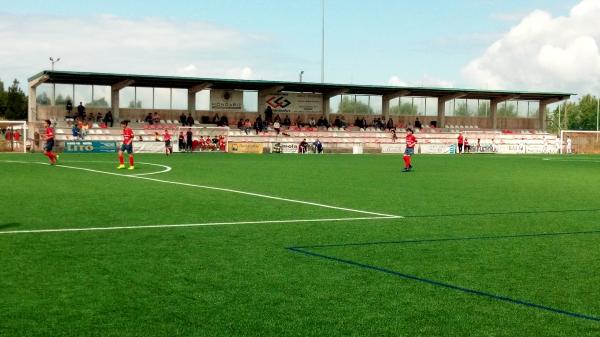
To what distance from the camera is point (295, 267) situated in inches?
312

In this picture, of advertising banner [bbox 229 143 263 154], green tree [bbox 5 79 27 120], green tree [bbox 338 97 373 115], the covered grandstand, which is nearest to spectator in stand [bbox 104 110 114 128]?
the covered grandstand

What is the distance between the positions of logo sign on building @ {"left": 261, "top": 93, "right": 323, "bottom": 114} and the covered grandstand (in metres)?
0.10

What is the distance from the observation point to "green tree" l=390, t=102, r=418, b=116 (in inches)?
3022

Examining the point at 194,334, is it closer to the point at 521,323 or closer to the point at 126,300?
the point at 126,300

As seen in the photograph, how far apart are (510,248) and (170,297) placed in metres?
5.02

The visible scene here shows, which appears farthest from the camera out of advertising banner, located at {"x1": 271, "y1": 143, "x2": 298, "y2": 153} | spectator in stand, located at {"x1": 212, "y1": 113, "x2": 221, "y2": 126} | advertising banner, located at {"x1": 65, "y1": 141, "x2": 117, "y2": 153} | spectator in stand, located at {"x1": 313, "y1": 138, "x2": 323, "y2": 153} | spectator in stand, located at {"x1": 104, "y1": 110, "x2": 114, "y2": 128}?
spectator in stand, located at {"x1": 212, "y1": 113, "x2": 221, "y2": 126}

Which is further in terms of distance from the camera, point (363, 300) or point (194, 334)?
point (363, 300)

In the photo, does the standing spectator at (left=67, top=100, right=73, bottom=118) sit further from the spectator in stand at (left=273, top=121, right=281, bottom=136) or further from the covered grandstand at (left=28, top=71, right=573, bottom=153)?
the spectator in stand at (left=273, top=121, right=281, bottom=136)

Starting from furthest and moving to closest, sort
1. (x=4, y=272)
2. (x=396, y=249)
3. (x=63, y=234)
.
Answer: (x=63, y=234) < (x=396, y=249) < (x=4, y=272)

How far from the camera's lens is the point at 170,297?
6496mm

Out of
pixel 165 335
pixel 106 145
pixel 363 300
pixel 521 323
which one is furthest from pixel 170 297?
pixel 106 145

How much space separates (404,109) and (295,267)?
7048cm

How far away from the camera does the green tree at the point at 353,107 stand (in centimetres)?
7412

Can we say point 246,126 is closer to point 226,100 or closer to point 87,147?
point 226,100
